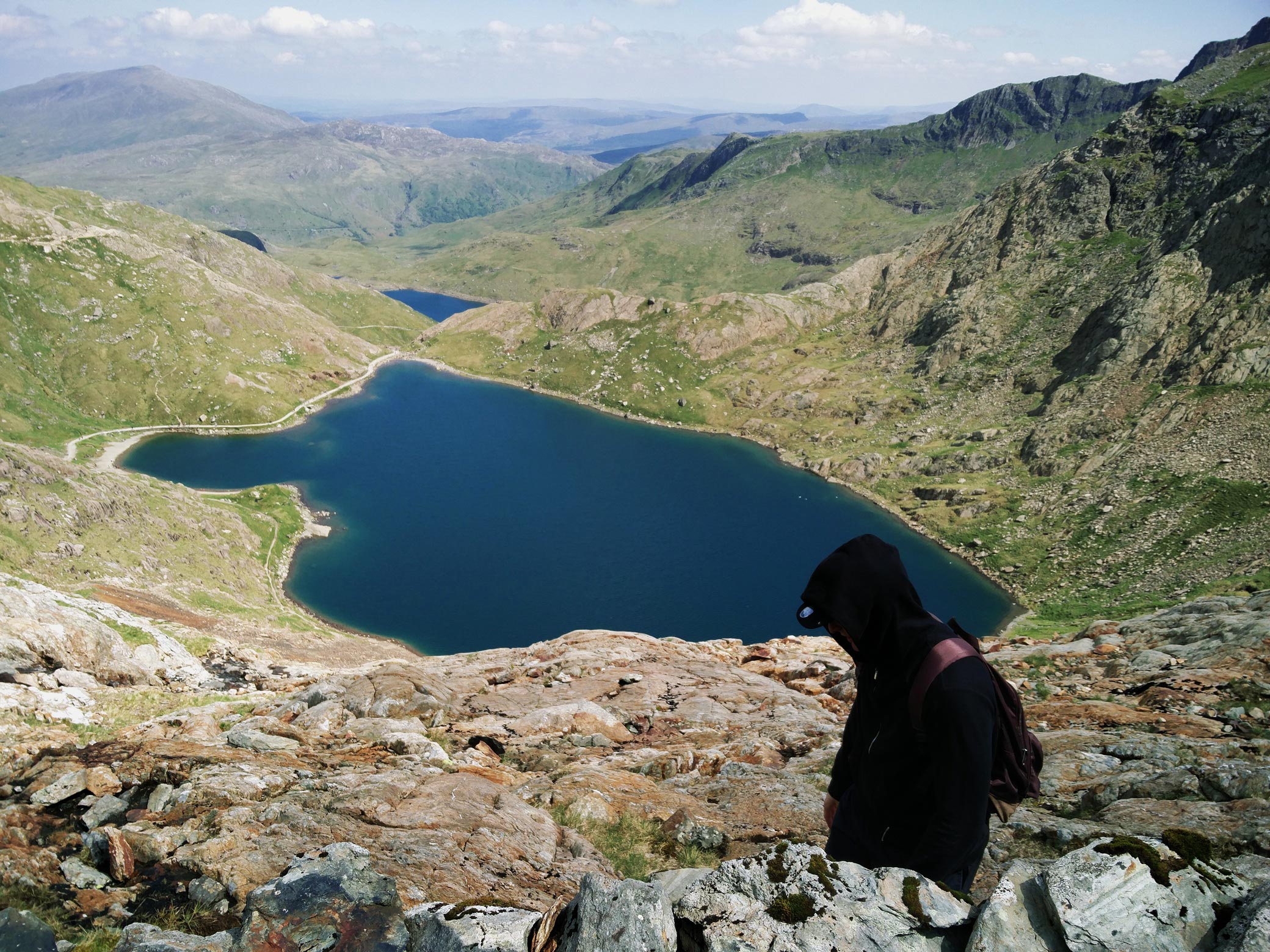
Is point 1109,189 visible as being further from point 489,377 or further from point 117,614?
point 117,614

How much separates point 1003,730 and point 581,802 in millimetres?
10247

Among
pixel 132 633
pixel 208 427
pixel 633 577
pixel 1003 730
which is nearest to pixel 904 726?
pixel 1003 730

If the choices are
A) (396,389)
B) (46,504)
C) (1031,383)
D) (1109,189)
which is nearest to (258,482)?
(46,504)

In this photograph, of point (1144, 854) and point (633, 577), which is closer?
point (1144, 854)

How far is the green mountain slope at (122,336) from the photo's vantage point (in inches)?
4786

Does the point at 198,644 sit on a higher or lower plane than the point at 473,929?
lower

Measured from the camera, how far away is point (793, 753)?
18.9 meters

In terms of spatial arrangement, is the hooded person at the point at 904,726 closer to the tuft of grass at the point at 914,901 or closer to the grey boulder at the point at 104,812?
the tuft of grass at the point at 914,901

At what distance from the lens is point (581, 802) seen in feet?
46.9

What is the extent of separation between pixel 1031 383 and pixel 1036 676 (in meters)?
110

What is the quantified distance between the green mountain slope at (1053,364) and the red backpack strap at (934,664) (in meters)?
63.9

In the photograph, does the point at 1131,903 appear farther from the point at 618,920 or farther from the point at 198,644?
the point at 198,644

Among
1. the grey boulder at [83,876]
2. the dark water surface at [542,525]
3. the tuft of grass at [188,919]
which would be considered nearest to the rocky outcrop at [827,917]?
the tuft of grass at [188,919]

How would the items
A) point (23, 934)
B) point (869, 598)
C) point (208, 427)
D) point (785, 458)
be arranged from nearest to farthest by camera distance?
1. point (869, 598)
2. point (23, 934)
3. point (208, 427)
4. point (785, 458)
